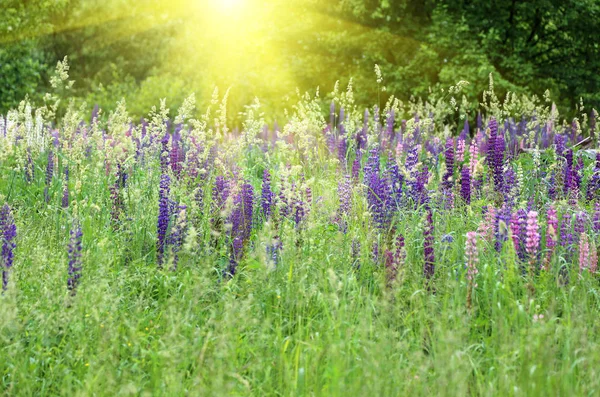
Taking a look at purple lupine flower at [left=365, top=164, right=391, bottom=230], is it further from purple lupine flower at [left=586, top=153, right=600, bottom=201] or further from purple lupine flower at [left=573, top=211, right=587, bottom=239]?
purple lupine flower at [left=586, top=153, right=600, bottom=201]

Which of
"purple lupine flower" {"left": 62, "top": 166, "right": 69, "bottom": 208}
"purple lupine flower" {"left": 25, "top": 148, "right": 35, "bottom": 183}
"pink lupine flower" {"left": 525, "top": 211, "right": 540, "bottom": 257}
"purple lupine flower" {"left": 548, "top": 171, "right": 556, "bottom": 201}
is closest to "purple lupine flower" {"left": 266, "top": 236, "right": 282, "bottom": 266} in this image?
"pink lupine flower" {"left": 525, "top": 211, "right": 540, "bottom": 257}

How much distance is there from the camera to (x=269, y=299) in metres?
4.06

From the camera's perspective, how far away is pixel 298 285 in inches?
159

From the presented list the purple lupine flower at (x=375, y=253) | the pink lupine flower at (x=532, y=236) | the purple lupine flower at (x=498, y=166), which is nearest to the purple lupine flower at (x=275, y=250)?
the purple lupine flower at (x=375, y=253)

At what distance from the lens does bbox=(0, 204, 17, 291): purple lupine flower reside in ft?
13.0

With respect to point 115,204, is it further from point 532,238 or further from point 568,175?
point 568,175

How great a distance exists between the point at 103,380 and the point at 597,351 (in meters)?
2.29

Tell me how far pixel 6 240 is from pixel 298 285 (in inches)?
67.4

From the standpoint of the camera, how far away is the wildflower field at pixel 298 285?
125 inches

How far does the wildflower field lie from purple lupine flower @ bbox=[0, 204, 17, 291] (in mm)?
13

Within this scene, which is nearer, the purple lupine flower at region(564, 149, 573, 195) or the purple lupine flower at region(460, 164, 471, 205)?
the purple lupine flower at region(460, 164, 471, 205)

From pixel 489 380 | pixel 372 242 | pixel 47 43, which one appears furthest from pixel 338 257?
pixel 47 43

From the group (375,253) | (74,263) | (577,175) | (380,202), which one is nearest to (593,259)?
(375,253)

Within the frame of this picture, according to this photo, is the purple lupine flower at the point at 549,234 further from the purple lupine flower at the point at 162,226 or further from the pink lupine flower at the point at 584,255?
the purple lupine flower at the point at 162,226
